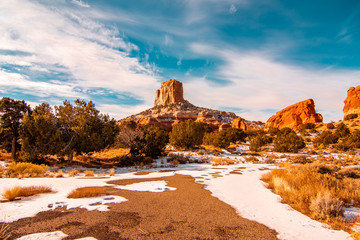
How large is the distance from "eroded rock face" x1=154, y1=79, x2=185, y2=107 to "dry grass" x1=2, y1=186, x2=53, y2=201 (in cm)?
10732

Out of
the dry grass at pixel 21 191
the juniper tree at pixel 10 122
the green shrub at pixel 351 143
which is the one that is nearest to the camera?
the dry grass at pixel 21 191

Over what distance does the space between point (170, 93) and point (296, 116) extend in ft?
233

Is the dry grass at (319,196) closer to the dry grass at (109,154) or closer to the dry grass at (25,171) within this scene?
the dry grass at (25,171)

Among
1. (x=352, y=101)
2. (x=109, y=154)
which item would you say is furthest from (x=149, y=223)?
(x=352, y=101)

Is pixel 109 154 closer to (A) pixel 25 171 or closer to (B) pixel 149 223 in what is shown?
(A) pixel 25 171

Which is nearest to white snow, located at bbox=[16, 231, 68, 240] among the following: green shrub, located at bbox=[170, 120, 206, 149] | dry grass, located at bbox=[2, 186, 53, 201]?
dry grass, located at bbox=[2, 186, 53, 201]

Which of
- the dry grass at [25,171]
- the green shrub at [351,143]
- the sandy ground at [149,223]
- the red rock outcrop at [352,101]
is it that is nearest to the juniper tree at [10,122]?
the dry grass at [25,171]

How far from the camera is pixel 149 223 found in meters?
3.96

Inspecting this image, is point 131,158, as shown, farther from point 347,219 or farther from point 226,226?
point 347,219

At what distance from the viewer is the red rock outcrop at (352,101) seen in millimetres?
60938

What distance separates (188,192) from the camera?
22.6ft

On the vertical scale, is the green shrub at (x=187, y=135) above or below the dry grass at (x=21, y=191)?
above

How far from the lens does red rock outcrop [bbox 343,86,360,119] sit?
200 ft

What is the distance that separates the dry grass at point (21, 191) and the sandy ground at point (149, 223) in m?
1.69
